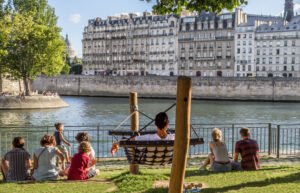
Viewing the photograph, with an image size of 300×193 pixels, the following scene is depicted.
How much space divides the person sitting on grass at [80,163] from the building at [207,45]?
102 metres

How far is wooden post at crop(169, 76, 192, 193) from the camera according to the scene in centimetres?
780

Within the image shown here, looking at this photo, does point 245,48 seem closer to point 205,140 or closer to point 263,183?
point 205,140

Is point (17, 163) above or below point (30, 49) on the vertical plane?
below

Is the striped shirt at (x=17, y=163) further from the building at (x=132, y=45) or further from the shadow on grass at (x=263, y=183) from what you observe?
the building at (x=132, y=45)

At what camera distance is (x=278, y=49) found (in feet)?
358

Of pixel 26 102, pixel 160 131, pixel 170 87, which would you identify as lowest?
pixel 26 102

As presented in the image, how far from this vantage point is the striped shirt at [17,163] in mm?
11469

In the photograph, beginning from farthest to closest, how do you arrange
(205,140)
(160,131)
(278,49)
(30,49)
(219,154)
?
(278,49)
(30,49)
(205,140)
(219,154)
(160,131)

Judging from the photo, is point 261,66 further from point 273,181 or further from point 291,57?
point 273,181

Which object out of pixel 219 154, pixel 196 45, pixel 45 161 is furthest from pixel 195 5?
pixel 196 45

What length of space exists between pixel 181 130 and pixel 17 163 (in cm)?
476

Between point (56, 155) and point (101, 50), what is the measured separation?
124 metres

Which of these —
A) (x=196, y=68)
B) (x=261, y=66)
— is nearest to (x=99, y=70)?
(x=196, y=68)

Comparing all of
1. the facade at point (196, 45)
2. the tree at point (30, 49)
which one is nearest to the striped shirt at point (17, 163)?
the tree at point (30, 49)
